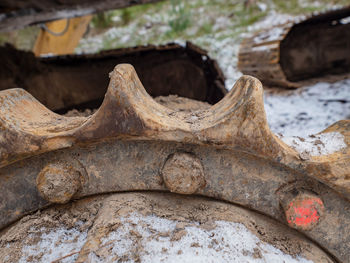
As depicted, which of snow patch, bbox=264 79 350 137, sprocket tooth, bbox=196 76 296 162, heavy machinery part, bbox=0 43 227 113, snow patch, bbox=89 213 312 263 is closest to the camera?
snow patch, bbox=89 213 312 263

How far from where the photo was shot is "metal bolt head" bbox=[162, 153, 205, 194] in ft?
2.76

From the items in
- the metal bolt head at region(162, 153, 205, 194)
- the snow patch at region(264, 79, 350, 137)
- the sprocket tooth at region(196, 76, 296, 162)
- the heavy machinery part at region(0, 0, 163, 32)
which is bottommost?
the snow patch at region(264, 79, 350, 137)

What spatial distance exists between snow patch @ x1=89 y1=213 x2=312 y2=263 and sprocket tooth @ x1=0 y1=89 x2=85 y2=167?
286 millimetres

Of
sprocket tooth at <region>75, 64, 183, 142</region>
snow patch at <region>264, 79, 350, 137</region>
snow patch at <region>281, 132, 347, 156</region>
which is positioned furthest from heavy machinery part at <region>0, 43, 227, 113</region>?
sprocket tooth at <region>75, 64, 183, 142</region>

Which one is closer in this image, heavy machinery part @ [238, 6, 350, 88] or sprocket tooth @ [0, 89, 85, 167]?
sprocket tooth @ [0, 89, 85, 167]

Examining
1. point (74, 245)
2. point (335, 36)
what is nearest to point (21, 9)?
point (74, 245)

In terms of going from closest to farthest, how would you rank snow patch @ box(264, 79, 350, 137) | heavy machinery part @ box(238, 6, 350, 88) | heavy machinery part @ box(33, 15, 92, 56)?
snow patch @ box(264, 79, 350, 137) < heavy machinery part @ box(238, 6, 350, 88) < heavy machinery part @ box(33, 15, 92, 56)

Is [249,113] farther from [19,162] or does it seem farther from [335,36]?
[335,36]

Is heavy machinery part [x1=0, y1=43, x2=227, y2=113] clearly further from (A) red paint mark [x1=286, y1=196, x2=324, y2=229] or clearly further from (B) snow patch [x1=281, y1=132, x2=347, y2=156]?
(A) red paint mark [x1=286, y1=196, x2=324, y2=229]

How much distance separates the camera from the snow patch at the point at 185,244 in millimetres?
687

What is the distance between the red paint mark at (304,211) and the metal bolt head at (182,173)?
280 mm

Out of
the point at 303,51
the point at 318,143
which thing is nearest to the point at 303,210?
the point at 318,143

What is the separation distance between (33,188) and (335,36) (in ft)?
11.3

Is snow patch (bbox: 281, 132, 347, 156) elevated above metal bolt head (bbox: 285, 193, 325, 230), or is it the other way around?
snow patch (bbox: 281, 132, 347, 156)
